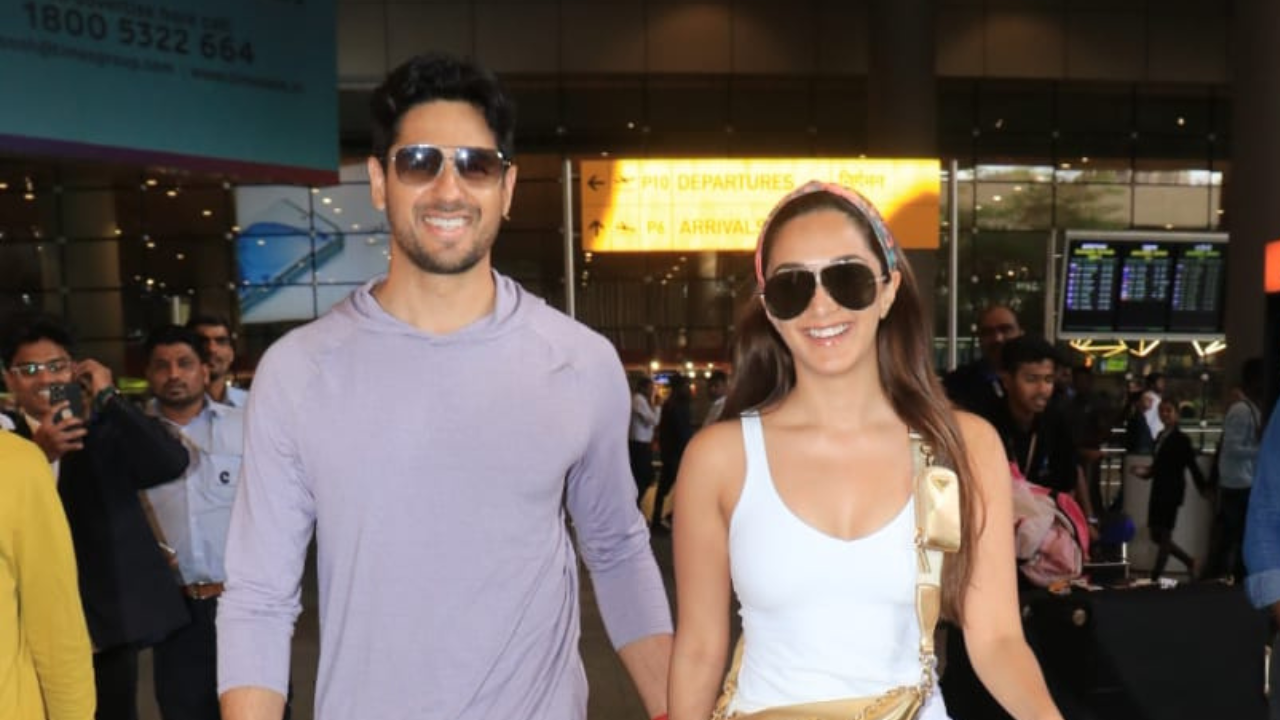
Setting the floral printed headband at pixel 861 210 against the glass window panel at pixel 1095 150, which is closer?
the floral printed headband at pixel 861 210

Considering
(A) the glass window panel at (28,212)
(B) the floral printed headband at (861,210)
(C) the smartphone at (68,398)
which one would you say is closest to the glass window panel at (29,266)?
(A) the glass window panel at (28,212)

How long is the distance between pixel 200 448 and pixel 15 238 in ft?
63.5

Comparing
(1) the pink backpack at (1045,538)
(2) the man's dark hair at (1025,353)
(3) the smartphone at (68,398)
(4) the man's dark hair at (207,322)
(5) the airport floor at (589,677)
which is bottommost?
(5) the airport floor at (589,677)

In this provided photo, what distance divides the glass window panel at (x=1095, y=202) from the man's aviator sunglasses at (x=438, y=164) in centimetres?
2195

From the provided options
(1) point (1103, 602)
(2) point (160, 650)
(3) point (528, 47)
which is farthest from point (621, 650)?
(3) point (528, 47)

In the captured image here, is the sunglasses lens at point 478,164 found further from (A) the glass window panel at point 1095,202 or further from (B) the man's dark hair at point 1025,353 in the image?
(A) the glass window panel at point 1095,202

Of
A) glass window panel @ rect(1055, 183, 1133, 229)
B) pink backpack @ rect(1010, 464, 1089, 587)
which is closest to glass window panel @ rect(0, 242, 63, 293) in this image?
glass window panel @ rect(1055, 183, 1133, 229)

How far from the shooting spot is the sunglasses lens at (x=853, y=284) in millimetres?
2324

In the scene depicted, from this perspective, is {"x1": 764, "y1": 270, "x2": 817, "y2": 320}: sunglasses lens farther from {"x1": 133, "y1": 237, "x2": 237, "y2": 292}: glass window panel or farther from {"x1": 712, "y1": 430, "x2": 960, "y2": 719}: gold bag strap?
{"x1": 133, "y1": 237, "x2": 237, "y2": 292}: glass window panel

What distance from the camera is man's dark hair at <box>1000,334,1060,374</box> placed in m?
5.41

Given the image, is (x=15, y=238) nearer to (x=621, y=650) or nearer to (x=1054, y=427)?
(x=1054, y=427)

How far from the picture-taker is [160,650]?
16.4 ft

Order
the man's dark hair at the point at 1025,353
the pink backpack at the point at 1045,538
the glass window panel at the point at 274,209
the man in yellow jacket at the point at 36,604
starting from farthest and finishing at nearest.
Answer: the glass window panel at the point at 274,209, the man's dark hair at the point at 1025,353, the pink backpack at the point at 1045,538, the man in yellow jacket at the point at 36,604

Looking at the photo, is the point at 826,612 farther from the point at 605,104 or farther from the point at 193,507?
the point at 605,104
